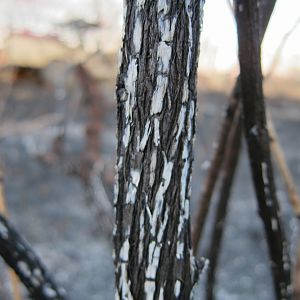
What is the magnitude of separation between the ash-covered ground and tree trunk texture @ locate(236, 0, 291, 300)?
1532mm

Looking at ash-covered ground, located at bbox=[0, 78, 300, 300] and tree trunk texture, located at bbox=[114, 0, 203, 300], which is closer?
tree trunk texture, located at bbox=[114, 0, 203, 300]

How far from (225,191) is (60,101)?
699cm

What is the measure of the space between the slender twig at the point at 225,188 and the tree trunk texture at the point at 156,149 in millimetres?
402

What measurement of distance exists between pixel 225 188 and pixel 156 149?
597 millimetres

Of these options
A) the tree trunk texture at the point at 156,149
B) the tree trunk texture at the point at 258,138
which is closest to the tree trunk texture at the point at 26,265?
the tree trunk texture at the point at 156,149

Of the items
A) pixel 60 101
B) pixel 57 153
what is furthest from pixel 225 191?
pixel 60 101

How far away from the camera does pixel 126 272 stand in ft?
2.50

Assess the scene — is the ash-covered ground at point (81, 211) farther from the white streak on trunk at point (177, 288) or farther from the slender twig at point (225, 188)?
the white streak on trunk at point (177, 288)

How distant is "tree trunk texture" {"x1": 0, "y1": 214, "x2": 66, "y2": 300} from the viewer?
0.78 m

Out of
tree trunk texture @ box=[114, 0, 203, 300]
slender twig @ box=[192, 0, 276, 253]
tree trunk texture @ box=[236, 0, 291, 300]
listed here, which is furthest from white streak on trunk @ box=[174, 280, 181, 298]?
slender twig @ box=[192, 0, 276, 253]

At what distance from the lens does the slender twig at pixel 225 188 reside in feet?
3.81

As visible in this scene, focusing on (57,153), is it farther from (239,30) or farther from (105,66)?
(239,30)

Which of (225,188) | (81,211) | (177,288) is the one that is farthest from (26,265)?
(81,211)

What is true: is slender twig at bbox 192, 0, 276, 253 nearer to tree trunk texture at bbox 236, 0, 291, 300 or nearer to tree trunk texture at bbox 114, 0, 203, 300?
tree trunk texture at bbox 236, 0, 291, 300
